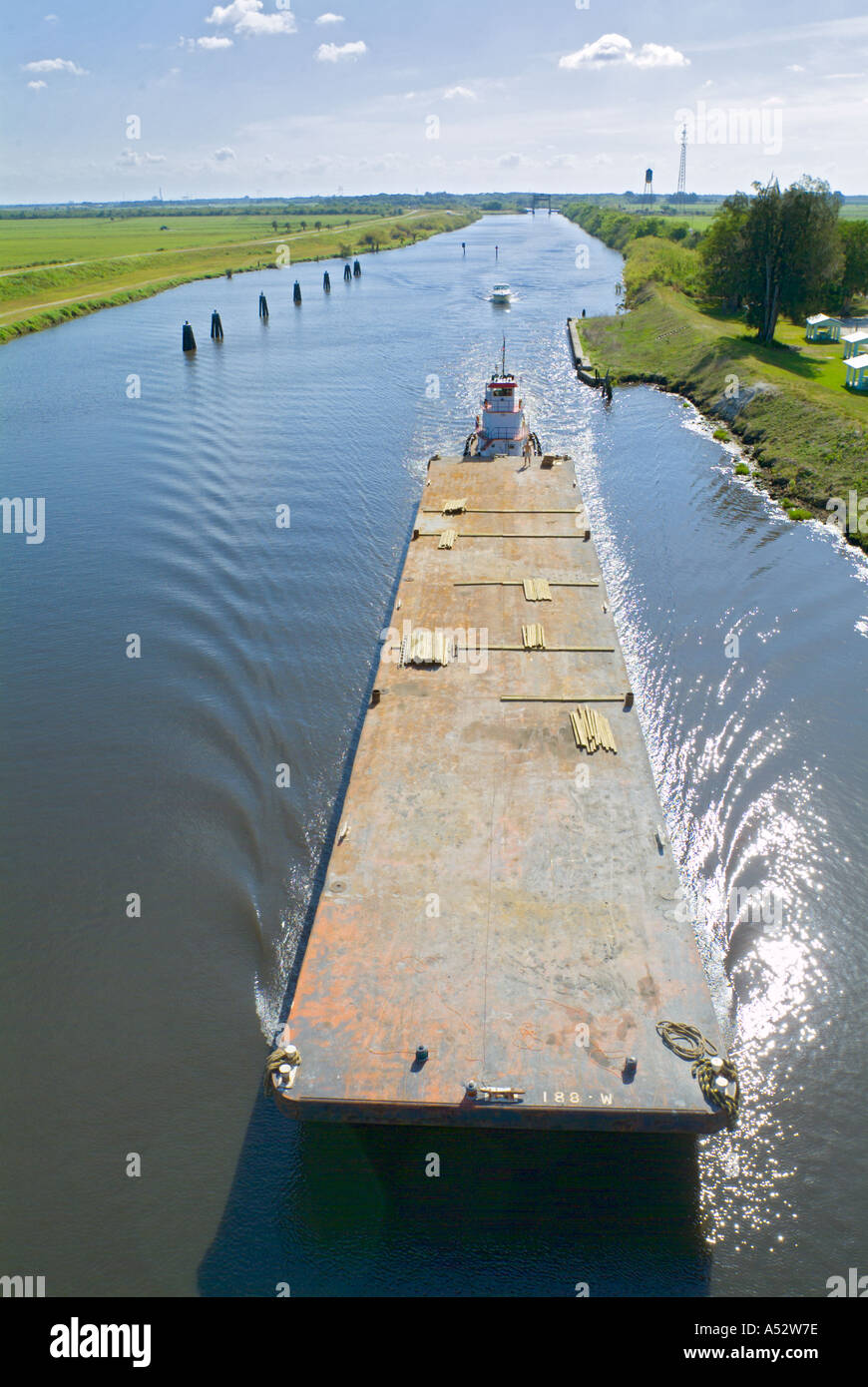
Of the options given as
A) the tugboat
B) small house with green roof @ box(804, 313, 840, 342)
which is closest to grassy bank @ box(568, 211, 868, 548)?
small house with green roof @ box(804, 313, 840, 342)

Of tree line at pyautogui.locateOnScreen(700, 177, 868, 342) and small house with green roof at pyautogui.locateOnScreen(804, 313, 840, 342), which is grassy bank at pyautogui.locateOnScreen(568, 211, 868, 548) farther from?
tree line at pyautogui.locateOnScreen(700, 177, 868, 342)

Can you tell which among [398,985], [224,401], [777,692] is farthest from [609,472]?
[398,985]

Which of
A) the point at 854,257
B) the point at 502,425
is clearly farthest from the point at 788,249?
the point at 502,425

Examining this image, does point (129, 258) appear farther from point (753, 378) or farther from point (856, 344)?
point (856, 344)

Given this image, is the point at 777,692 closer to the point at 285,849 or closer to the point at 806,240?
the point at 285,849

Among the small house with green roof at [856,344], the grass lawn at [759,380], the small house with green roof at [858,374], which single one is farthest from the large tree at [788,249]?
the small house with green roof at [858,374]
